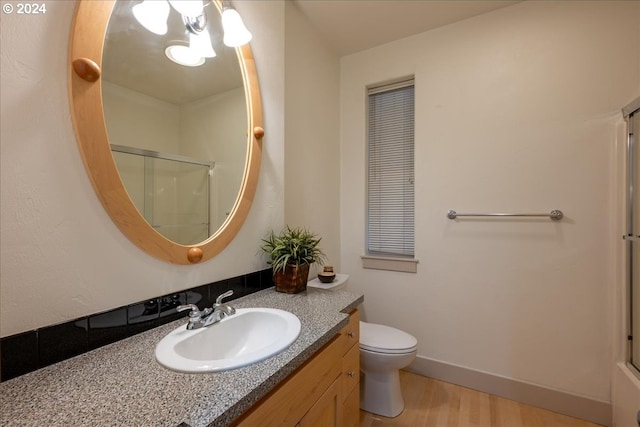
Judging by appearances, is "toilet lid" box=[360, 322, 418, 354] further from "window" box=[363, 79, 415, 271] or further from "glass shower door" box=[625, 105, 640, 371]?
"glass shower door" box=[625, 105, 640, 371]

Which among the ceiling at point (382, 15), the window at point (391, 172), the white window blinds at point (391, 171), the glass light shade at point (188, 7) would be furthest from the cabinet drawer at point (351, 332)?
the ceiling at point (382, 15)

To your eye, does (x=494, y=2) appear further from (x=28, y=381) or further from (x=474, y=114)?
(x=28, y=381)

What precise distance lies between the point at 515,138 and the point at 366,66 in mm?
1236

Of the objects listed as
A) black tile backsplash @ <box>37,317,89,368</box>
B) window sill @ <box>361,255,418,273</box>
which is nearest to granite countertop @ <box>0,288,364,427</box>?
black tile backsplash @ <box>37,317,89,368</box>

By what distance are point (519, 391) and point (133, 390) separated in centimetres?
213

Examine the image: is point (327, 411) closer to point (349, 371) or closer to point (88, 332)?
point (349, 371)

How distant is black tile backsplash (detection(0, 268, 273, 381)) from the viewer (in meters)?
0.67

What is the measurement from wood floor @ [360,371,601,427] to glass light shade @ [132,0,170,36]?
83.5 inches

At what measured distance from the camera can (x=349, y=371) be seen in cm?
120

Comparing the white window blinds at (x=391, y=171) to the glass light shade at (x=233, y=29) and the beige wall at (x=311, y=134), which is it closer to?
the beige wall at (x=311, y=134)

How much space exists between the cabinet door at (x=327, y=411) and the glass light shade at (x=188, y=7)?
4.89 ft

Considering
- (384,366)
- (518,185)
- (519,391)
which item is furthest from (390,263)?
(519,391)

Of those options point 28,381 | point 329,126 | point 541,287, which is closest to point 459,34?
point 329,126

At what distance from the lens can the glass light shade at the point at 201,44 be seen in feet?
3.74
